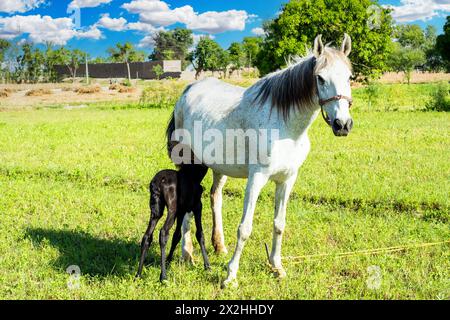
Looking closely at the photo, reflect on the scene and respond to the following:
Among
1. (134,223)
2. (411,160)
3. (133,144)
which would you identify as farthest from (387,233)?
(133,144)

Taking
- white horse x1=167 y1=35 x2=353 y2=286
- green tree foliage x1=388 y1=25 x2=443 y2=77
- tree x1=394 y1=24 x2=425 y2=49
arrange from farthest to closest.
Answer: tree x1=394 y1=24 x2=425 y2=49 < green tree foliage x1=388 y1=25 x2=443 y2=77 < white horse x1=167 y1=35 x2=353 y2=286

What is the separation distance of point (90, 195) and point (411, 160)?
7.53 meters

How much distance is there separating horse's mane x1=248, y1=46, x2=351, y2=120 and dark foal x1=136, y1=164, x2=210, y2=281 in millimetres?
1208

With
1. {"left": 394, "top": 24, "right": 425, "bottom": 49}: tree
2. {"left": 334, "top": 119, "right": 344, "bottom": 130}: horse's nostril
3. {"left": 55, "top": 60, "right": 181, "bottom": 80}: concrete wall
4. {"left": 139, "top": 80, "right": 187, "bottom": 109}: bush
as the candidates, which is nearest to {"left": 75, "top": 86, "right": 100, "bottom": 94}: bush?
{"left": 139, "top": 80, "right": 187, "bottom": 109}: bush

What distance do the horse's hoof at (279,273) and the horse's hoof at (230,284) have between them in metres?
0.54

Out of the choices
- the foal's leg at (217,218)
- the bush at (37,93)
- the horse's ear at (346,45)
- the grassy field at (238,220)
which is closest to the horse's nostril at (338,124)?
the horse's ear at (346,45)

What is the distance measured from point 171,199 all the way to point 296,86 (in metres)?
1.80

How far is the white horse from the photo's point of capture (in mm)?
4016

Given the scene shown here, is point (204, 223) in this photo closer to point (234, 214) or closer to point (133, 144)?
point (234, 214)

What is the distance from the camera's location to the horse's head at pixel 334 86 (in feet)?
12.8

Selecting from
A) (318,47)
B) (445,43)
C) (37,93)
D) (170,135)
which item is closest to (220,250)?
(170,135)

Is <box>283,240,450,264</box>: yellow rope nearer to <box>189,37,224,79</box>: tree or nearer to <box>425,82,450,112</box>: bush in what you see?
<box>425,82,450,112</box>: bush

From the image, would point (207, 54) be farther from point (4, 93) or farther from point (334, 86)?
point (334, 86)

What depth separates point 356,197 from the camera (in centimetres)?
786
